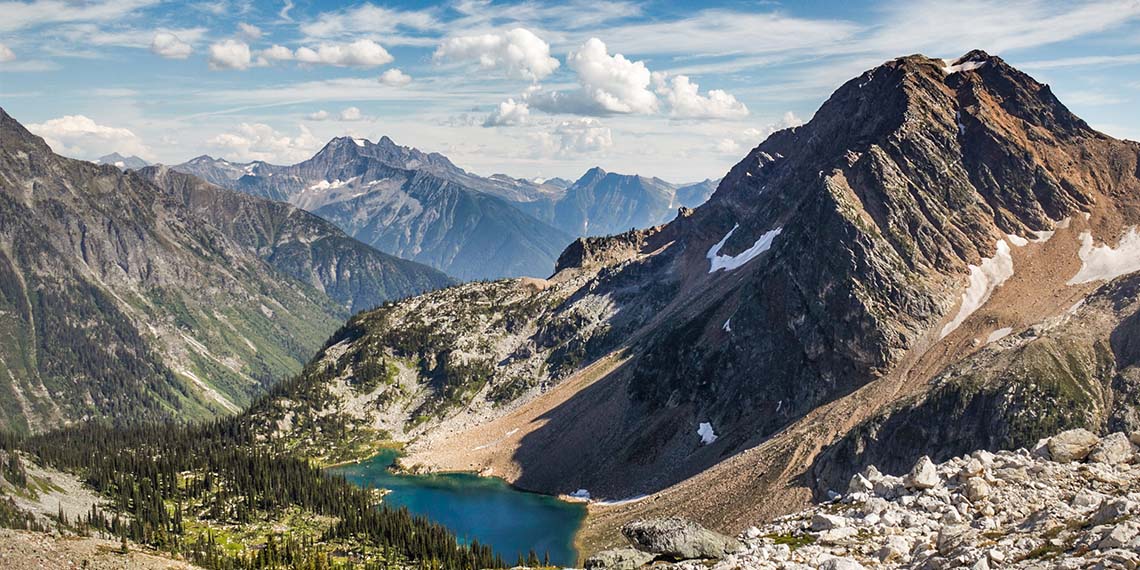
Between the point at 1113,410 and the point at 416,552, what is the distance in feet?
319

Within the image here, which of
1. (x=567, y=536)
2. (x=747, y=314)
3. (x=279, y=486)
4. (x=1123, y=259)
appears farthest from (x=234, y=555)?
(x=1123, y=259)

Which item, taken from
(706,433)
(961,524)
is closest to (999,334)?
(706,433)

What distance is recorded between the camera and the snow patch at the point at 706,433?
154m

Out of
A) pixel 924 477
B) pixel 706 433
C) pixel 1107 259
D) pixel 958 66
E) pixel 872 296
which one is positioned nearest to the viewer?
pixel 924 477

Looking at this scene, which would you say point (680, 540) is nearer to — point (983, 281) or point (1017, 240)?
point (983, 281)

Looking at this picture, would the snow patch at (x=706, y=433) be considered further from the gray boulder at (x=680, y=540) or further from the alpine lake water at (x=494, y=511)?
the gray boulder at (x=680, y=540)

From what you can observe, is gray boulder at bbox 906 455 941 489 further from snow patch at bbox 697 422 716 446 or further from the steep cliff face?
snow patch at bbox 697 422 716 446

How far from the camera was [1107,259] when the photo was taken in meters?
145

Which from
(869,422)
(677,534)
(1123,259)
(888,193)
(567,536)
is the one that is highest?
(888,193)

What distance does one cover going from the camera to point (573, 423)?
620 ft

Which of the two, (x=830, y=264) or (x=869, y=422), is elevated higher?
(x=830, y=264)

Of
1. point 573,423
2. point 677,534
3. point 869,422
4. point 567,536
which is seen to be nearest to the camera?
point 677,534

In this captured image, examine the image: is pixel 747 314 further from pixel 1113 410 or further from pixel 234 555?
pixel 234 555

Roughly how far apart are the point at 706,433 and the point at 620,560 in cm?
11380
